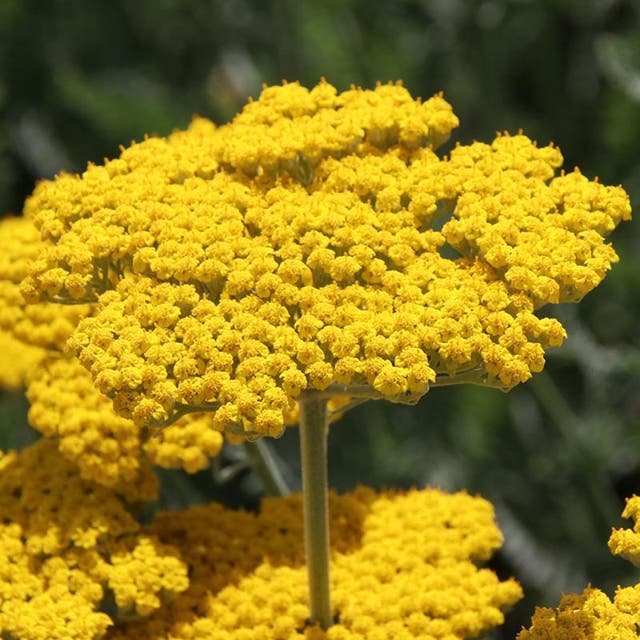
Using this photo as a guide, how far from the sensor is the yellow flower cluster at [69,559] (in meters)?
2.45

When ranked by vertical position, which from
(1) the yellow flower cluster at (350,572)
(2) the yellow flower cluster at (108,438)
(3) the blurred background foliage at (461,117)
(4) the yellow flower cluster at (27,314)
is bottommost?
(1) the yellow flower cluster at (350,572)

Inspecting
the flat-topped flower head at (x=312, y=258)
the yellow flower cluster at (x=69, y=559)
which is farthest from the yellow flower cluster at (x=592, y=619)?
the yellow flower cluster at (x=69, y=559)

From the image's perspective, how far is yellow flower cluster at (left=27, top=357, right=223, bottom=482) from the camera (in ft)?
8.49

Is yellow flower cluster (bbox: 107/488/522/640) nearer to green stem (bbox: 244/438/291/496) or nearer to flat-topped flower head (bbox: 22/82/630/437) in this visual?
green stem (bbox: 244/438/291/496)

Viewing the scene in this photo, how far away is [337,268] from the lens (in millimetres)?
2273

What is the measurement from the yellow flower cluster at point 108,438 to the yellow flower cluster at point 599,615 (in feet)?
2.31

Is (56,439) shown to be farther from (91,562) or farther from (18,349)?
(18,349)

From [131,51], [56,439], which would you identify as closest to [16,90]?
[131,51]

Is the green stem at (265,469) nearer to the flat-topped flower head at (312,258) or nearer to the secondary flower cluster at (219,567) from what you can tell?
the secondary flower cluster at (219,567)

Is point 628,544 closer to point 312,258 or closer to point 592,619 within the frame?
point 592,619

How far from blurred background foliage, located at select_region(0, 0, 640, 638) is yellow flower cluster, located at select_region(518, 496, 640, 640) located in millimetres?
846

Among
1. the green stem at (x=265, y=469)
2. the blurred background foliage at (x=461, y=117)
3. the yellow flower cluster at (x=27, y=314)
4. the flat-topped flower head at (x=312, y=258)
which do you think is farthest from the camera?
the blurred background foliage at (x=461, y=117)

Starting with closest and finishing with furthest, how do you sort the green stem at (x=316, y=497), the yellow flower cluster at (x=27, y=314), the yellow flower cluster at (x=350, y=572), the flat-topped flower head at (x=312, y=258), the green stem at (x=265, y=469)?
the flat-topped flower head at (x=312, y=258) < the green stem at (x=316, y=497) < the yellow flower cluster at (x=350, y=572) < the yellow flower cluster at (x=27, y=314) < the green stem at (x=265, y=469)

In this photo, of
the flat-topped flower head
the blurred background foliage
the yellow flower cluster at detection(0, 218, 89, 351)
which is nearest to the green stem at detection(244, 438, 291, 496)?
the blurred background foliage
